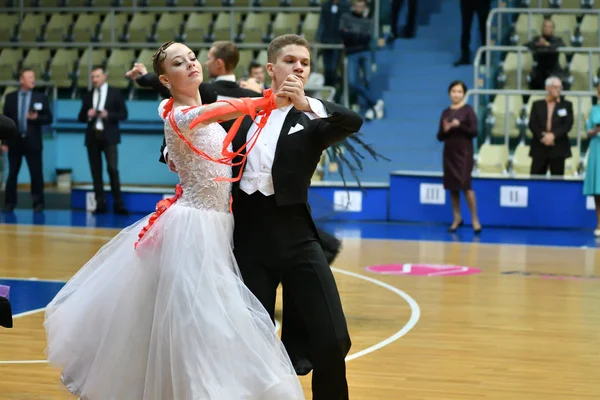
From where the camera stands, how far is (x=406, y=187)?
14891mm

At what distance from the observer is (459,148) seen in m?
13.7

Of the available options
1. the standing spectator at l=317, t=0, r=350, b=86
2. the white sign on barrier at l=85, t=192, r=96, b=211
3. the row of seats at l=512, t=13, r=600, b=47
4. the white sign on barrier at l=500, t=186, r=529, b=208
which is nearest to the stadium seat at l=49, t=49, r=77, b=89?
the white sign on barrier at l=85, t=192, r=96, b=211

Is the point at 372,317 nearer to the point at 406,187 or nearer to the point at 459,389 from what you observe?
the point at 459,389

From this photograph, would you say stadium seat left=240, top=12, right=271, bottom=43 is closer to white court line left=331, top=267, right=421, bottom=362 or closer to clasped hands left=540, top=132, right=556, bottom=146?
clasped hands left=540, top=132, right=556, bottom=146

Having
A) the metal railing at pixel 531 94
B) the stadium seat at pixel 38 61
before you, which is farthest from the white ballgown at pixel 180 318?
the stadium seat at pixel 38 61

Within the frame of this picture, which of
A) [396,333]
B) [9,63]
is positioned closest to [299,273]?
[396,333]

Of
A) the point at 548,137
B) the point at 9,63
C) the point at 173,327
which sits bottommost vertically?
the point at 548,137

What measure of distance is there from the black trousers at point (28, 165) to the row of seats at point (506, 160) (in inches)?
249

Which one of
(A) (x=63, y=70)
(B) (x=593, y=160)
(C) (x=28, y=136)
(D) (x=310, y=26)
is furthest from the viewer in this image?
(A) (x=63, y=70)

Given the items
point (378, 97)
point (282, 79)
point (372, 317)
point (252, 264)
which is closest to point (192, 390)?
point (252, 264)

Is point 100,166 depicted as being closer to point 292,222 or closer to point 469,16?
point 469,16

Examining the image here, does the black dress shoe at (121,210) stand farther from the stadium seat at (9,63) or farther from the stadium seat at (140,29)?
the stadium seat at (9,63)

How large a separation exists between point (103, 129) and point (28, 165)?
133 centimetres

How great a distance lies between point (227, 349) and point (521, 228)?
10418 mm
